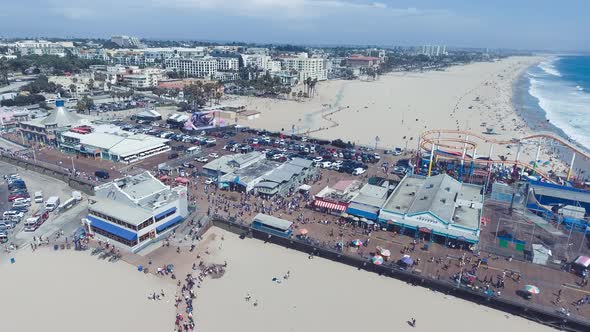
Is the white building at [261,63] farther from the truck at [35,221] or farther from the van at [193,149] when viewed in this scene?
the truck at [35,221]

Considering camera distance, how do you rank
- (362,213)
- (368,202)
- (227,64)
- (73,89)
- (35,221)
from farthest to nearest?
(227,64) → (73,89) → (368,202) → (362,213) → (35,221)

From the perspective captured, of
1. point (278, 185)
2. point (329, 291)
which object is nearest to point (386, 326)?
point (329, 291)

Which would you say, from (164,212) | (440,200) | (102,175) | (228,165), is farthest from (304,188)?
(102,175)

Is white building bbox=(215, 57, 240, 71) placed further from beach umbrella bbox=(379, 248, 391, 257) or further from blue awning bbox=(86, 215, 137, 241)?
beach umbrella bbox=(379, 248, 391, 257)

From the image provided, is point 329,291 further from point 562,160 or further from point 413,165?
point 562,160

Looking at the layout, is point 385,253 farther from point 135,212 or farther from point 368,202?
point 135,212

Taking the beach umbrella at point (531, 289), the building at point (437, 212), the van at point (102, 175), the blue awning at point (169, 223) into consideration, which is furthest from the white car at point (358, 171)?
the van at point (102, 175)
